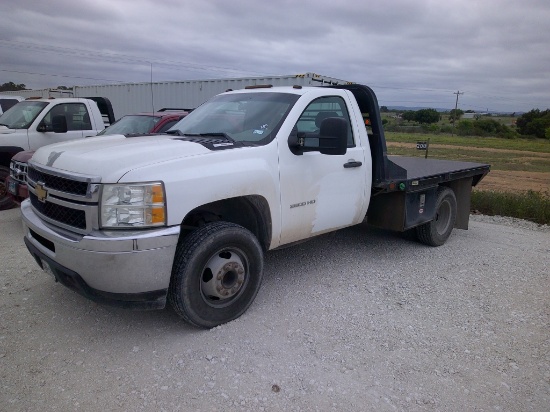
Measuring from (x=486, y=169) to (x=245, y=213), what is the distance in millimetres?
4890

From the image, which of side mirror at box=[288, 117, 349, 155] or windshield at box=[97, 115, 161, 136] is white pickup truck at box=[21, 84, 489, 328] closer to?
side mirror at box=[288, 117, 349, 155]

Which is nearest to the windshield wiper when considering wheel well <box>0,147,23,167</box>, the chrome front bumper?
the chrome front bumper

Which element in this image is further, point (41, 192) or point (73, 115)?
point (73, 115)

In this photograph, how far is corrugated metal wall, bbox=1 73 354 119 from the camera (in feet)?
50.8

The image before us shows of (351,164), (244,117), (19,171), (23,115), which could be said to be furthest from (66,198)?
(23,115)

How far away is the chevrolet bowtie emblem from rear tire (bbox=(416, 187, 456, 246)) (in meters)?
4.59

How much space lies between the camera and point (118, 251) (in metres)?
3.04

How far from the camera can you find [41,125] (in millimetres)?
8016

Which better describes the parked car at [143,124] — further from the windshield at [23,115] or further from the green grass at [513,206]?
the green grass at [513,206]

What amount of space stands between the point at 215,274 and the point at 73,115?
6.27 meters

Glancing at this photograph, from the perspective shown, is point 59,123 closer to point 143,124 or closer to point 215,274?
point 143,124

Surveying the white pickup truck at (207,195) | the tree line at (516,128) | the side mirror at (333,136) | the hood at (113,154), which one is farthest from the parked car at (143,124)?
the tree line at (516,128)

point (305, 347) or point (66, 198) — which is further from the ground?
point (66, 198)

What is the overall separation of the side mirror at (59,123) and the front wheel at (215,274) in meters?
5.18
